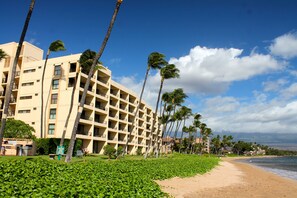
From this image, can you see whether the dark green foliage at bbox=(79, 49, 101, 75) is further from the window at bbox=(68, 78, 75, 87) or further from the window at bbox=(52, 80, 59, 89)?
the window at bbox=(52, 80, 59, 89)

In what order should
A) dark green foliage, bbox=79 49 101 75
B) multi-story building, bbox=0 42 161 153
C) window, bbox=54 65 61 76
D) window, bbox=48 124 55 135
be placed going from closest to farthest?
1. dark green foliage, bbox=79 49 101 75
2. window, bbox=48 124 55 135
3. multi-story building, bbox=0 42 161 153
4. window, bbox=54 65 61 76

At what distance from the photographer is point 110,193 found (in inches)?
448

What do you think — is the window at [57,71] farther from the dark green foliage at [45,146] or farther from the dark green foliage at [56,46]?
the dark green foliage at [45,146]

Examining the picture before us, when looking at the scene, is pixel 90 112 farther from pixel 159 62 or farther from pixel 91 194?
pixel 91 194

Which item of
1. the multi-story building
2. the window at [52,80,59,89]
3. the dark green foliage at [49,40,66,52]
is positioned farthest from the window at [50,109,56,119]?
the dark green foliage at [49,40,66,52]

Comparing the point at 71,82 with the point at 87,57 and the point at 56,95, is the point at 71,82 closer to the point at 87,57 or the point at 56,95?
the point at 56,95

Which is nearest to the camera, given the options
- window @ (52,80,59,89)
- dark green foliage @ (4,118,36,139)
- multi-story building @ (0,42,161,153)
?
dark green foliage @ (4,118,36,139)

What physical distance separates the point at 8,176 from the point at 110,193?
5.30 m

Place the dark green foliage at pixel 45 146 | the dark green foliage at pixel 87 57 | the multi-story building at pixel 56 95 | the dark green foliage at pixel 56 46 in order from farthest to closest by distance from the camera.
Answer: the multi-story building at pixel 56 95 < the dark green foliage at pixel 56 46 < the dark green foliage at pixel 45 146 < the dark green foliage at pixel 87 57

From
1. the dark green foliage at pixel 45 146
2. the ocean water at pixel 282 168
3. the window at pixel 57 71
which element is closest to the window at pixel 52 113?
the window at pixel 57 71

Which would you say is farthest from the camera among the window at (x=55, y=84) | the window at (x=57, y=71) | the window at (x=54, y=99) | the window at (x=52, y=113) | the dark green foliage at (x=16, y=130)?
the window at (x=55, y=84)

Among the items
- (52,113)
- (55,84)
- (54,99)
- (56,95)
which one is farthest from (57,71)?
(52,113)

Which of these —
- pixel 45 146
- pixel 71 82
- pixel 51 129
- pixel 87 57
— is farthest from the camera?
pixel 71 82

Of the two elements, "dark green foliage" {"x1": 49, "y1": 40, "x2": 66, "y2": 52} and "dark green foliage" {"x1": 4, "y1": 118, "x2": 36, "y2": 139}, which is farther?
"dark green foliage" {"x1": 49, "y1": 40, "x2": 66, "y2": 52}
